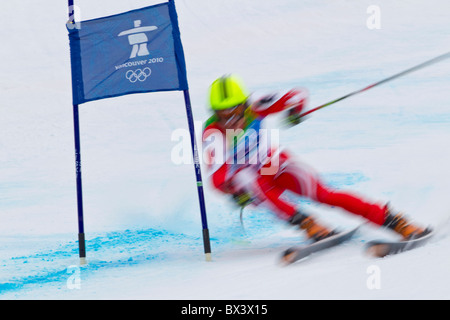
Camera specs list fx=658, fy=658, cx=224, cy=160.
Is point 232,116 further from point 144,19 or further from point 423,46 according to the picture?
point 423,46

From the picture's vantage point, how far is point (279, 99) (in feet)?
15.6

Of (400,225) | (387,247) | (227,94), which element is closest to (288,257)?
(387,247)

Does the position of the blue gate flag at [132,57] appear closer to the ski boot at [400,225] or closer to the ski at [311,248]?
the ski at [311,248]

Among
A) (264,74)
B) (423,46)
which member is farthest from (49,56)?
(423,46)

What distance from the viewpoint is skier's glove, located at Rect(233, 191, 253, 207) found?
4.80 metres

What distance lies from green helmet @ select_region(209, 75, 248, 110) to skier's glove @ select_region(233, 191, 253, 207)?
64 centimetres

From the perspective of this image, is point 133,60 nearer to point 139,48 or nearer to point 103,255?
point 139,48

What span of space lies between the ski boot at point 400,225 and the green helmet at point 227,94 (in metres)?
1.33

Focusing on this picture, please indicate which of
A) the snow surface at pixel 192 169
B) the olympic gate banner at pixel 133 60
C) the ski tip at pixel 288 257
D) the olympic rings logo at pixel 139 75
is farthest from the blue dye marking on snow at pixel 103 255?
the olympic rings logo at pixel 139 75

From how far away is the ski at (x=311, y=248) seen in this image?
4242mm

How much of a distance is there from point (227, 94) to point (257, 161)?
537mm

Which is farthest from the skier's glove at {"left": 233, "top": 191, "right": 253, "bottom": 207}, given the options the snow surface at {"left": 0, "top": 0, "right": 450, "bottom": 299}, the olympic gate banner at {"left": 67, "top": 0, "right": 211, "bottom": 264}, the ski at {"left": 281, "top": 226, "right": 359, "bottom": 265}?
the ski at {"left": 281, "top": 226, "right": 359, "bottom": 265}

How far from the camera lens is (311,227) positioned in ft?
15.4

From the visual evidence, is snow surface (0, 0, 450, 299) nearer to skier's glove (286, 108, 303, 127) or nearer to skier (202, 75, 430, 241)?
skier (202, 75, 430, 241)
